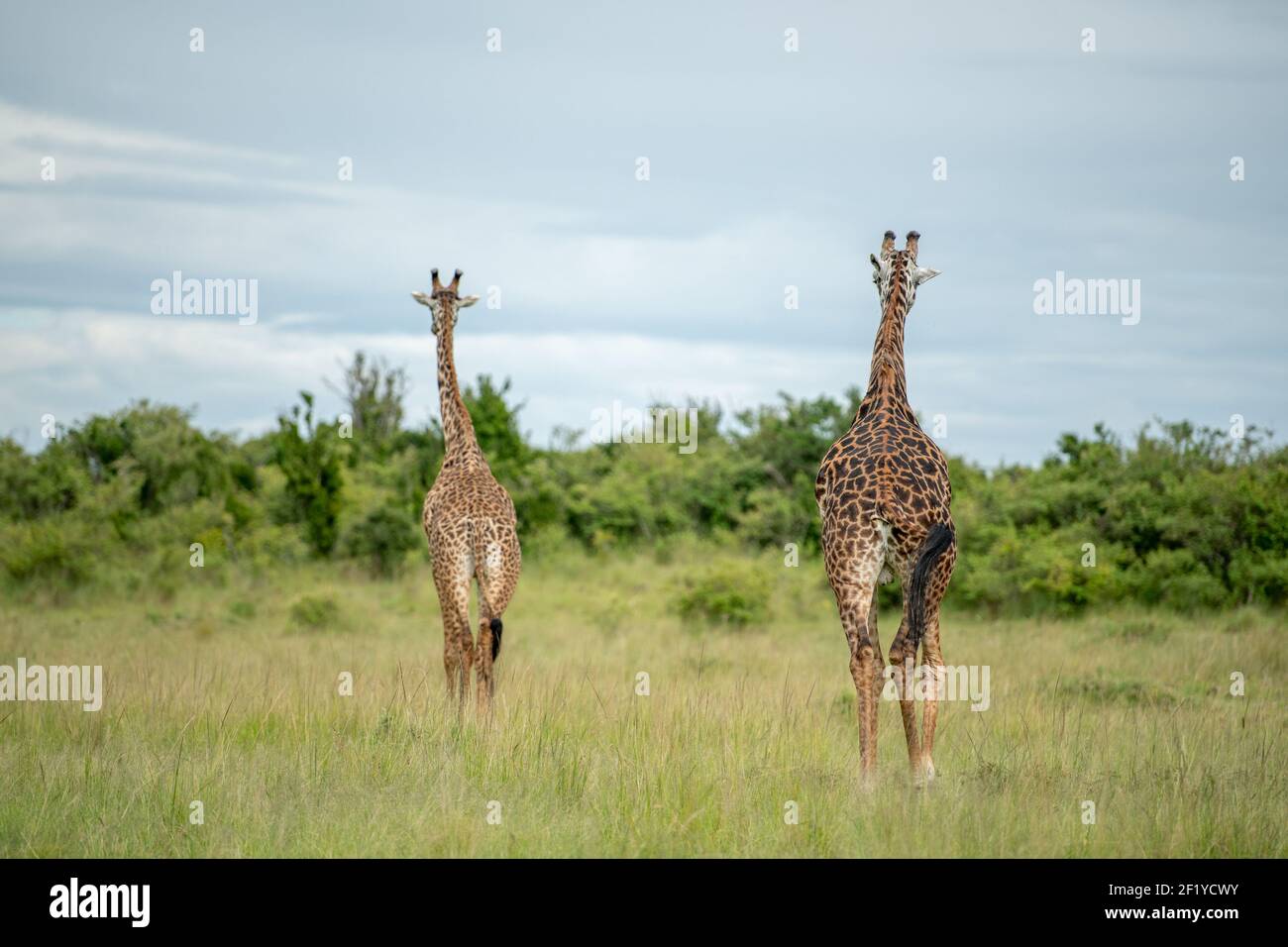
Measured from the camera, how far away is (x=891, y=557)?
7629mm

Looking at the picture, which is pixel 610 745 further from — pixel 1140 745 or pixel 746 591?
pixel 746 591

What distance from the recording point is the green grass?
6574 millimetres

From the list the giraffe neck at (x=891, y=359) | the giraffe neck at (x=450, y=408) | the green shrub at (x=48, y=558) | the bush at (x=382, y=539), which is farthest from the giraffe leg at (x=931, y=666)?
the green shrub at (x=48, y=558)

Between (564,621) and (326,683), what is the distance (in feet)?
24.8

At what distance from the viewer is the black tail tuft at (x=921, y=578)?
23.9 ft

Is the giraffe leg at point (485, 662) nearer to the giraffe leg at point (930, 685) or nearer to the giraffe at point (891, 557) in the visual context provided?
the giraffe at point (891, 557)

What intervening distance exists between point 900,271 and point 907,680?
2849 millimetres

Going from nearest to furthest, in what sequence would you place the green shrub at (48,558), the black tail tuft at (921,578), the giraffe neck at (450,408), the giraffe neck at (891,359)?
the black tail tuft at (921,578)
the giraffe neck at (891,359)
the giraffe neck at (450,408)
the green shrub at (48,558)

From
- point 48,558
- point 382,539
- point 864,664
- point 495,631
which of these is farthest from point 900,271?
point 48,558

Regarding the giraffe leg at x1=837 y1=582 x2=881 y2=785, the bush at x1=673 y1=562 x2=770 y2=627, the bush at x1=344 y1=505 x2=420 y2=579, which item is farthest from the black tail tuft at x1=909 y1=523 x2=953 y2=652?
the bush at x1=344 y1=505 x2=420 y2=579

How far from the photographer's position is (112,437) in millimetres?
26422

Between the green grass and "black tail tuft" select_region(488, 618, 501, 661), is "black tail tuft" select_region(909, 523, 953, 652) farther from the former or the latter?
"black tail tuft" select_region(488, 618, 501, 661)

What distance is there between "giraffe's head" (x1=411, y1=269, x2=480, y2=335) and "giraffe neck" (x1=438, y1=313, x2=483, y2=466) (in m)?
0.03
